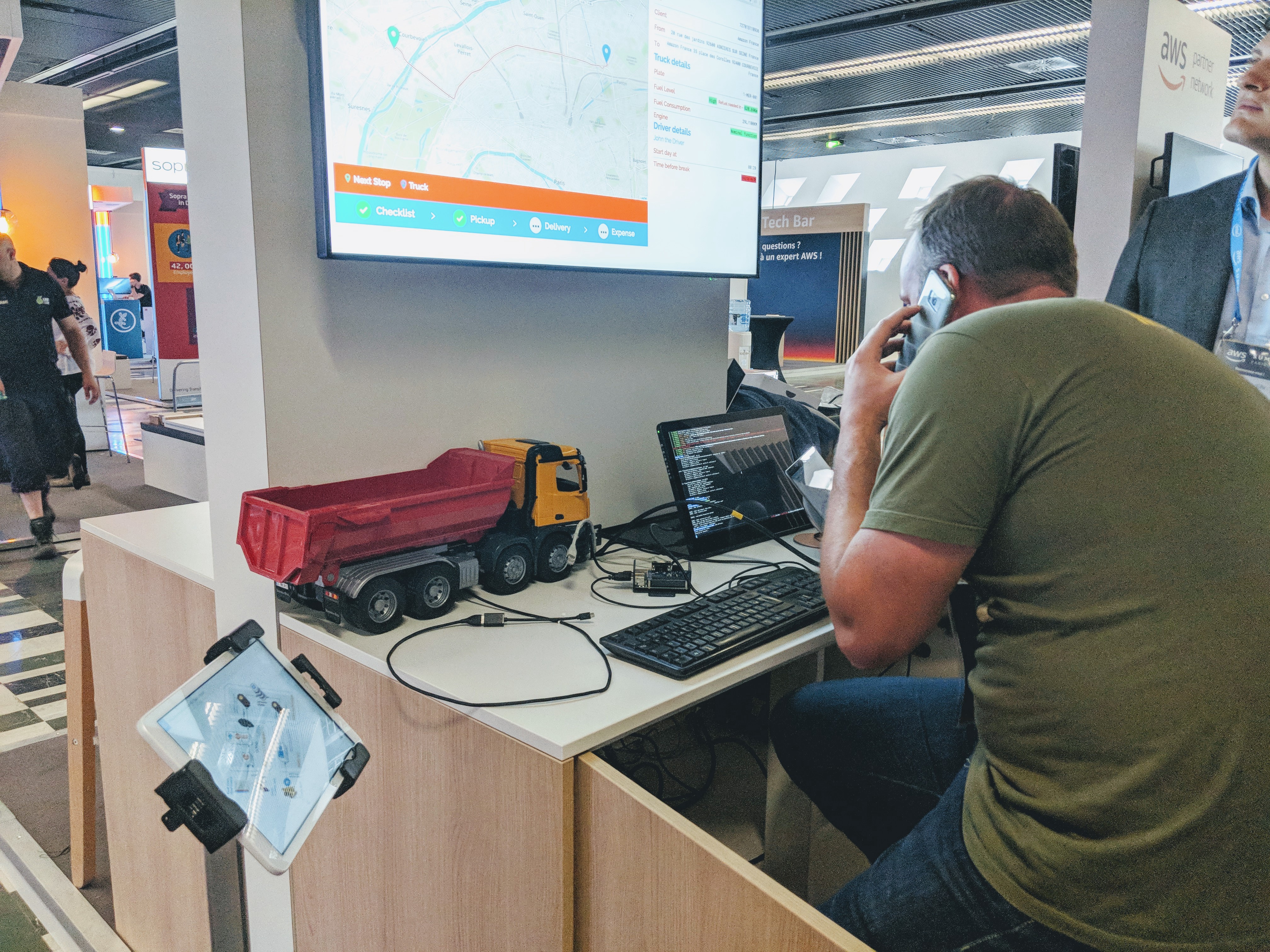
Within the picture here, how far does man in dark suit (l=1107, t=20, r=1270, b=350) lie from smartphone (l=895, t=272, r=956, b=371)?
1.00 m

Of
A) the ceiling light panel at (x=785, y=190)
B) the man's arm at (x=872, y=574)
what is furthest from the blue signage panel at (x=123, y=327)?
the man's arm at (x=872, y=574)

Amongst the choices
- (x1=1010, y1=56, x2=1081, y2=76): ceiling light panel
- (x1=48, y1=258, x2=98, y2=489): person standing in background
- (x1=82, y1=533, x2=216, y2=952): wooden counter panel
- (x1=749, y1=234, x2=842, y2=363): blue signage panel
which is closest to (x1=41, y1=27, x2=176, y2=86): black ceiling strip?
(x1=48, y1=258, x2=98, y2=489): person standing in background

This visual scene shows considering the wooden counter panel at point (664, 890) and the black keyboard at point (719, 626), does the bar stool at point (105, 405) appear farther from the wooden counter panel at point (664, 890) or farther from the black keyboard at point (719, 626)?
the wooden counter panel at point (664, 890)

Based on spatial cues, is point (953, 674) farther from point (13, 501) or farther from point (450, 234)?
point (13, 501)

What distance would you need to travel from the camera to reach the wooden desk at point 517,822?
0.85m

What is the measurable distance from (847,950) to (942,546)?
379 millimetres

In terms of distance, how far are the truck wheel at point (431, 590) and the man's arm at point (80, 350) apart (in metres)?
4.46

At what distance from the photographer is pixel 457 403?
1552 millimetres

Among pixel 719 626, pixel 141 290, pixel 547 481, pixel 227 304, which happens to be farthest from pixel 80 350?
pixel 141 290

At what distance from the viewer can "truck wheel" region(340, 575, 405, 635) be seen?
1.17m

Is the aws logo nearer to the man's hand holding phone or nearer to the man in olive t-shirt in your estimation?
the man's hand holding phone

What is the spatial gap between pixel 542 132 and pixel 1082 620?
1.16 m

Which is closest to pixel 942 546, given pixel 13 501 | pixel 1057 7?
pixel 13 501

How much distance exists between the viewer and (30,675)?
3066mm
